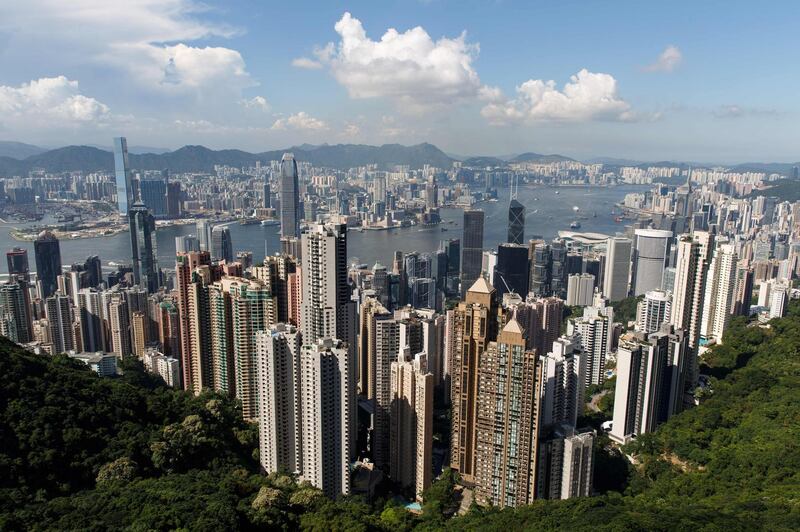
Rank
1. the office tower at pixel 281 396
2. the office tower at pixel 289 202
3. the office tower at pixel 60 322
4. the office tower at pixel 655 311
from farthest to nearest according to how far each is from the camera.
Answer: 1. the office tower at pixel 289 202
2. the office tower at pixel 60 322
3. the office tower at pixel 655 311
4. the office tower at pixel 281 396

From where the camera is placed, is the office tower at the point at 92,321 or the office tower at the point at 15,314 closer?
the office tower at the point at 15,314

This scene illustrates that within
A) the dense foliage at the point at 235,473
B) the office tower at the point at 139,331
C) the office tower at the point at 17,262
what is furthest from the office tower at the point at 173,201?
the dense foliage at the point at 235,473

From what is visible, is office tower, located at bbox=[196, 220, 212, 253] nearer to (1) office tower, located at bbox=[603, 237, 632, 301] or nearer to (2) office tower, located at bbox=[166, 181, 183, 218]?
(2) office tower, located at bbox=[166, 181, 183, 218]

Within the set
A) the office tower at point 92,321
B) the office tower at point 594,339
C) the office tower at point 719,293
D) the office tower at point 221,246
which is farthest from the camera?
the office tower at point 221,246

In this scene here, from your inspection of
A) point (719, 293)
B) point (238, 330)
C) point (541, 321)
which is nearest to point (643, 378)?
point (541, 321)

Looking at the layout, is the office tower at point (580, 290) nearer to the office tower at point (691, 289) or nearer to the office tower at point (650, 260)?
the office tower at point (650, 260)

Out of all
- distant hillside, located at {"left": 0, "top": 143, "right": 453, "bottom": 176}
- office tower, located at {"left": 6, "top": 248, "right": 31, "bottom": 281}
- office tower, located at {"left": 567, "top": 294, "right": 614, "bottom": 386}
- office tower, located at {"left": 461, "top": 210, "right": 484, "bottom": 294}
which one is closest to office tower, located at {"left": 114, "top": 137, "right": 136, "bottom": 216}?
distant hillside, located at {"left": 0, "top": 143, "right": 453, "bottom": 176}

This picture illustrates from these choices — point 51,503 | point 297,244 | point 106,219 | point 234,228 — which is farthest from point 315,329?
point 106,219

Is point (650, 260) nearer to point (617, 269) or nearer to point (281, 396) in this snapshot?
point (617, 269)
